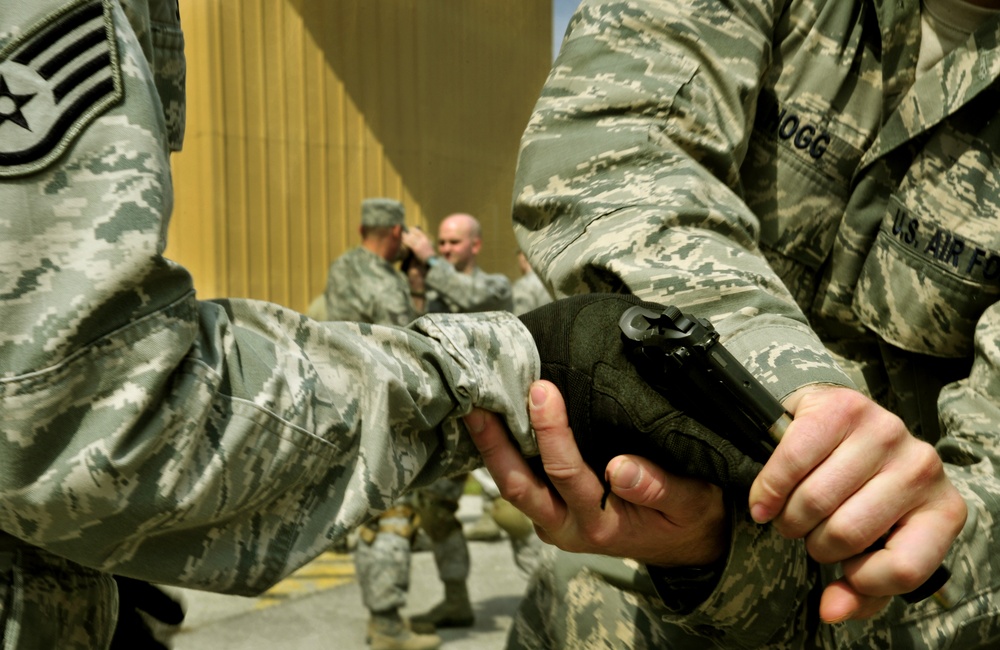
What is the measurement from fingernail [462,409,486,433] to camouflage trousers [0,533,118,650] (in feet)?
1.42

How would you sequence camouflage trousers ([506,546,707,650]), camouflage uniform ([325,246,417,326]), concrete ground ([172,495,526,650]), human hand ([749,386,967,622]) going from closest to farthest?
human hand ([749,386,967,622]) → camouflage trousers ([506,546,707,650]) → concrete ground ([172,495,526,650]) → camouflage uniform ([325,246,417,326])

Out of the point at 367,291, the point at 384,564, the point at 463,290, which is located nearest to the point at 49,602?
the point at 384,564

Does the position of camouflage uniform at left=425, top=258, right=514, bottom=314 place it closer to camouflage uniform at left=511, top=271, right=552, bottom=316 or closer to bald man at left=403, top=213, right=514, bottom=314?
bald man at left=403, top=213, right=514, bottom=314

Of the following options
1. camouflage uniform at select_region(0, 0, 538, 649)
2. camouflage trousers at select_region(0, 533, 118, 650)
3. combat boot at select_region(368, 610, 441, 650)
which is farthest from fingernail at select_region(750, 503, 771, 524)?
combat boot at select_region(368, 610, 441, 650)

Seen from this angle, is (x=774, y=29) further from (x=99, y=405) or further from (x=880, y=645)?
(x=99, y=405)

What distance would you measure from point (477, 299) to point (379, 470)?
502 centimetres

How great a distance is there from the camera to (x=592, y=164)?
5.23 feet

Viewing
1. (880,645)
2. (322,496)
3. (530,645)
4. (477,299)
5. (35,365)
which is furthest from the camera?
(477,299)

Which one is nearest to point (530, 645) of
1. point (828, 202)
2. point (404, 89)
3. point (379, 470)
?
point (379, 470)

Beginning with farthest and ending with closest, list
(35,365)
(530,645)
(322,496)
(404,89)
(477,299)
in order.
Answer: (477,299), (404,89), (530,645), (322,496), (35,365)

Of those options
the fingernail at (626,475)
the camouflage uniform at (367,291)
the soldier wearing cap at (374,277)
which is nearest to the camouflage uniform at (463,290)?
the soldier wearing cap at (374,277)

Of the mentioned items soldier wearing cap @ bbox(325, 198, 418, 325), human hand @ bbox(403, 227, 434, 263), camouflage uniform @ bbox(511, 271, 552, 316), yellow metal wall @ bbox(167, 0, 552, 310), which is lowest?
camouflage uniform @ bbox(511, 271, 552, 316)

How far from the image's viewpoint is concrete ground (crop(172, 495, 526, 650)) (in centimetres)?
465

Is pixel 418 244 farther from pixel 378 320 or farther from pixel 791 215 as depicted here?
pixel 791 215
